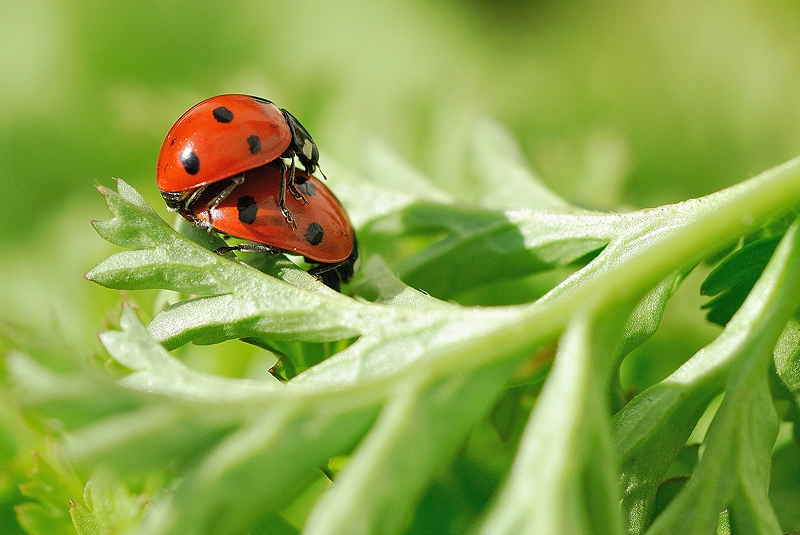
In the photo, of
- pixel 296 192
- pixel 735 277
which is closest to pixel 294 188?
pixel 296 192

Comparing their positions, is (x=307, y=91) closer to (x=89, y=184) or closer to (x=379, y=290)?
(x=89, y=184)

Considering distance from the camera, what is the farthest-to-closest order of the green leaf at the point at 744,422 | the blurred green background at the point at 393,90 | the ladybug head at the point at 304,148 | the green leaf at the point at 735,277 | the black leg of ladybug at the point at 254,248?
1. the blurred green background at the point at 393,90
2. the ladybug head at the point at 304,148
3. the black leg of ladybug at the point at 254,248
4. the green leaf at the point at 735,277
5. the green leaf at the point at 744,422

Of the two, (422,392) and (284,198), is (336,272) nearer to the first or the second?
(284,198)

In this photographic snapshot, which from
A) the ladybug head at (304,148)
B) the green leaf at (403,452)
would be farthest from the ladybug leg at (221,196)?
the green leaf at (403,452)

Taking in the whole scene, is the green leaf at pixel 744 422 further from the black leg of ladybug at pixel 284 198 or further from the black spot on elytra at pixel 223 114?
the black spot on elytra at pixel 223 114

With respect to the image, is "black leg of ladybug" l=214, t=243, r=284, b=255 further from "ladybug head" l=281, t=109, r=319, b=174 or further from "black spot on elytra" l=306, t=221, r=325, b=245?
"ladybug head" l=281, t=109, r=319, b=174

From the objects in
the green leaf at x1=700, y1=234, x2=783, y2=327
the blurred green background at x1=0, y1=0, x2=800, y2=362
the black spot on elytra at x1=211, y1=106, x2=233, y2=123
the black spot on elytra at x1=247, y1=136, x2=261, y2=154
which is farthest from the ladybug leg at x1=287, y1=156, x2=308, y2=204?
the green leaf at x1=700, y1=234, x2=783, y2=327

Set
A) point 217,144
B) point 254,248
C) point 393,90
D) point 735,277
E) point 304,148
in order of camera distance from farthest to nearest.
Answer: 1. point 393,90
2. point 304,148
3. point 217,144
4. point 254,248
5. point 735,277
